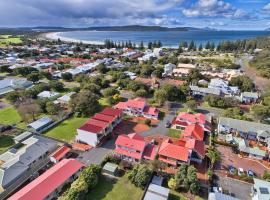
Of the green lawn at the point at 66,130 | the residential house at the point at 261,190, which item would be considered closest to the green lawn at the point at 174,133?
the residential house at the point at 261,190

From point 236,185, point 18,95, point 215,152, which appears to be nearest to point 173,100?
point 215,152

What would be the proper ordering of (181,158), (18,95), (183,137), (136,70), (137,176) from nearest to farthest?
1. (137,176)
2. (181,158)
3. (183,137)
4. (18,95)
5. (136,70)

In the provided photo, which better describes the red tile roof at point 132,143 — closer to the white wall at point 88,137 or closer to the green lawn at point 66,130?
the white wall at point 88,137

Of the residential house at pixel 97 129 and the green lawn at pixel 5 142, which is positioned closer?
the green lawn at pixel 5 142

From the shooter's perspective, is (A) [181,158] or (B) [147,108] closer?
(A) [181,158]

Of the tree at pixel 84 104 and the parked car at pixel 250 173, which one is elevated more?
the tree at pixel 84 104

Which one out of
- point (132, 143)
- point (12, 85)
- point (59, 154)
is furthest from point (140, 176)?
point (12, 85)

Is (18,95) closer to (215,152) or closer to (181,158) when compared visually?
(181,158)
